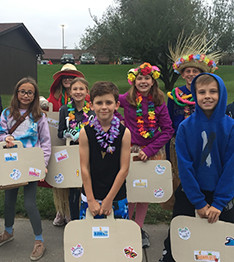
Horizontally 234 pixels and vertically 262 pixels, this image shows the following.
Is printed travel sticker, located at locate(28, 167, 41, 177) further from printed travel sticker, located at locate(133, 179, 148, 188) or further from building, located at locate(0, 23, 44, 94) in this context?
building, located at locate(0, 23, 44, 94)

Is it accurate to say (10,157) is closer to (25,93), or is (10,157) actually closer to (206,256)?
(25,93)

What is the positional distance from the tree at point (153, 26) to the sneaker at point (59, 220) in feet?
51.6

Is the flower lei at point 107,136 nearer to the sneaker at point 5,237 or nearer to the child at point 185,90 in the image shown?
the child at point 185,90

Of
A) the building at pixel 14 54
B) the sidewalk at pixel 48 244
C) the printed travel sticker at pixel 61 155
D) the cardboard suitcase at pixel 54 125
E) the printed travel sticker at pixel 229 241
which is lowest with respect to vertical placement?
the sidewalk at pixel 48 244

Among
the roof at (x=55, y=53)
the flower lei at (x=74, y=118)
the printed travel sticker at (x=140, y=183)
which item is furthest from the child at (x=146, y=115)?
the roof at (x=55, y=53)

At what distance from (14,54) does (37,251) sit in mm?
18699

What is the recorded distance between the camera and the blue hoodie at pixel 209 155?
6.68 ft

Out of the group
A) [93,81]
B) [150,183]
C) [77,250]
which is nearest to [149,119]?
[150,183]

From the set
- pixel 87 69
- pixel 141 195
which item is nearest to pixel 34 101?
pixel 141 195

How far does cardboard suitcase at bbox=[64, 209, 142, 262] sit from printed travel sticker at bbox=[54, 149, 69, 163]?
1.03 metres

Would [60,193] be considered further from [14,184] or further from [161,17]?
[161,17]

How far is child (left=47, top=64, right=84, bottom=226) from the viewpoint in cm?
339

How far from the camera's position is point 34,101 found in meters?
2.95

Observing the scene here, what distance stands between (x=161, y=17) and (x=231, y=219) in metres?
17.9
